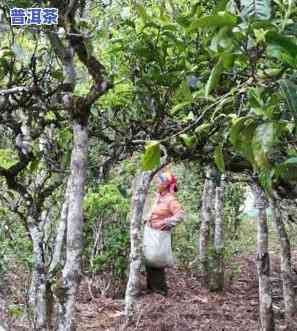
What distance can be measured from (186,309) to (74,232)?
155 inches

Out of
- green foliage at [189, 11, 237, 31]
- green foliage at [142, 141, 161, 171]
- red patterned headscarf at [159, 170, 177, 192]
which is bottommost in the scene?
green foliage at [142, 141, 161, 171]

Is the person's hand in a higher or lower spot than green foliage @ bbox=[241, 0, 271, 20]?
higher

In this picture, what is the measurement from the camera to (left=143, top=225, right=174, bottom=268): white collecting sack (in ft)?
21.9

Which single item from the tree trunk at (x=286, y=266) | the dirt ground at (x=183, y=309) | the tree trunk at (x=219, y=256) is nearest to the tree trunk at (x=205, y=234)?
the tree trunk at (x=219, y=256)

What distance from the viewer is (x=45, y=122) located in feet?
10.7

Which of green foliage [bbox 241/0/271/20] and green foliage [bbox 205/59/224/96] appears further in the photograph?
green foliage [bbox 205/59/224/96]

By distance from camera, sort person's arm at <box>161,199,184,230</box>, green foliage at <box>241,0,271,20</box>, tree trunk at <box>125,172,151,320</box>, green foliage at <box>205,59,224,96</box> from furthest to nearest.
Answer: person's arm at <box>161,199,184,230</box> → tree trunk at <box>125,172,151,320</box> → green foliage at <box>205,59,224,96</box> → green foliage at <box>241,0,271,20</box>

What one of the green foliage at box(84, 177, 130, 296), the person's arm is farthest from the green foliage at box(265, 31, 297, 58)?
the person's arm

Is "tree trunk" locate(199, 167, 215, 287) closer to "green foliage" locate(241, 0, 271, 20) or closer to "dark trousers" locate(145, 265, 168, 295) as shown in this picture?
"dark trousers" locate(145, 265, 168, 295)

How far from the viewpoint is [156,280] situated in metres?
7.03

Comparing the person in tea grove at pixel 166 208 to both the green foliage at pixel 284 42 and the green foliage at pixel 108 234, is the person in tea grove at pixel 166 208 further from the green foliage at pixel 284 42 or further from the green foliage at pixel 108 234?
the green foliage at pixel 284 42

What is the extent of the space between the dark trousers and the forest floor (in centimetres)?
11

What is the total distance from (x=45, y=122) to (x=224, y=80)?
40.6 inches

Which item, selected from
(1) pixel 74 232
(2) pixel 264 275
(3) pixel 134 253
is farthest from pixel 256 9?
(3) pixel 134 253
